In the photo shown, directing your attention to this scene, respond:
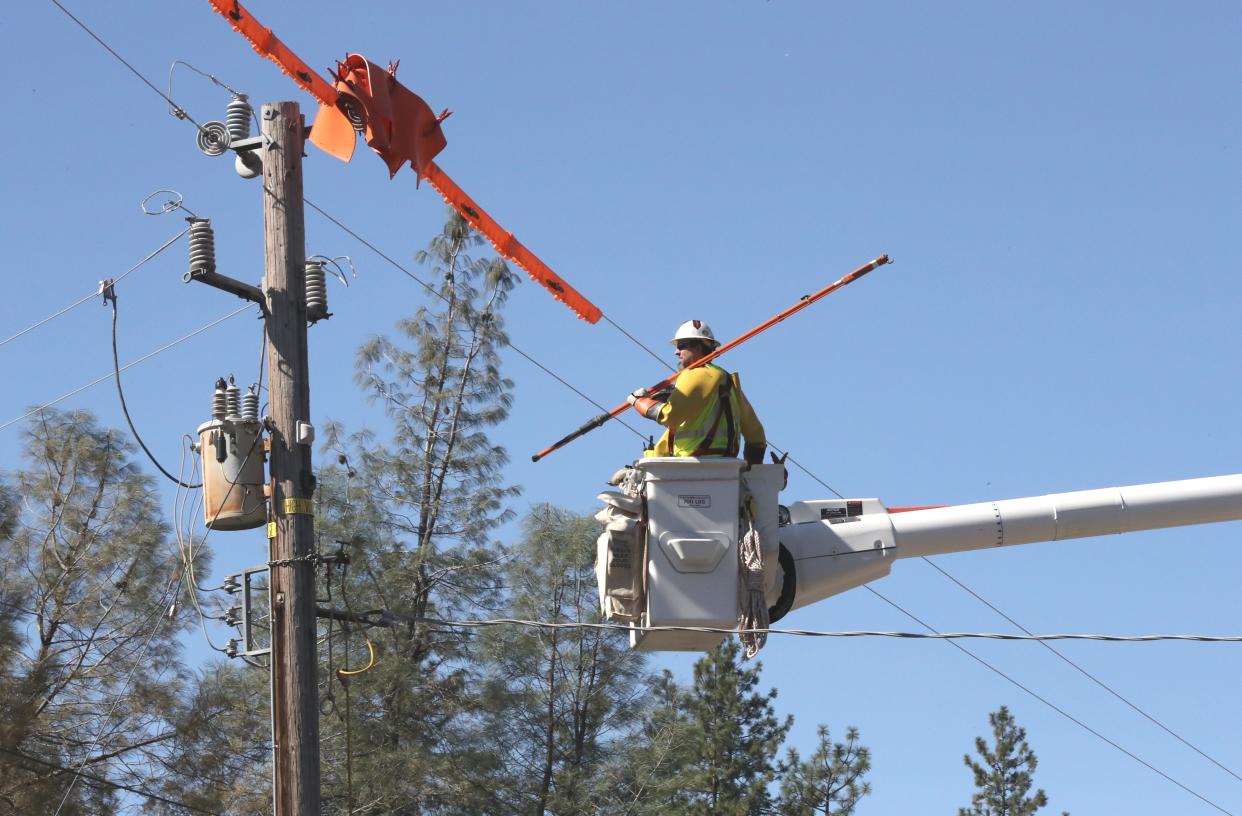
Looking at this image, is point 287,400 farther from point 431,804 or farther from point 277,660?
point 431,804

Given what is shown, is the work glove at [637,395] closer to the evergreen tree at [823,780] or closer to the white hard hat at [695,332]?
the white hard hat at [695,332]

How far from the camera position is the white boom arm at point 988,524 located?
38.8ft

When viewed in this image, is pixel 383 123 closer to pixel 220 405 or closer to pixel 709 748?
pixel 220 405

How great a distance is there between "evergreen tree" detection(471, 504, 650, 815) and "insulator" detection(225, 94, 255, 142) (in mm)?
15339

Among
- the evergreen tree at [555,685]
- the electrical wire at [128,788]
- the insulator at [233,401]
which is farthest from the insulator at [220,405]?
the evergreen tree at [555,685]

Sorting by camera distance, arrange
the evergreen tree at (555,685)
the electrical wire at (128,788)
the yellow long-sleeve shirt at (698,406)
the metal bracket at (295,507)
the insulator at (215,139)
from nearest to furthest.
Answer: the yellow long-sleeve shirt at (698,406)
the metal bracket at (295,507)
the insulator at (215,139)
the electrical wire at (128,788)
the evergreen tree at (555,685)

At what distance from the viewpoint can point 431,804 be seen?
2750 centimetres

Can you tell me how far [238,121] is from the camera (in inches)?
513

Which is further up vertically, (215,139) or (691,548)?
(215,139)

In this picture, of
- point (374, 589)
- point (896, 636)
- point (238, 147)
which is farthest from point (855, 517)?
point (374, 589)

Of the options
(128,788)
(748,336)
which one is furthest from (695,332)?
(128,788)

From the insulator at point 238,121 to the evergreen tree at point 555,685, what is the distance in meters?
15.3

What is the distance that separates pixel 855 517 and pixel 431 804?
16.6m

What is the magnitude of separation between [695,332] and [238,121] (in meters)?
3.28
